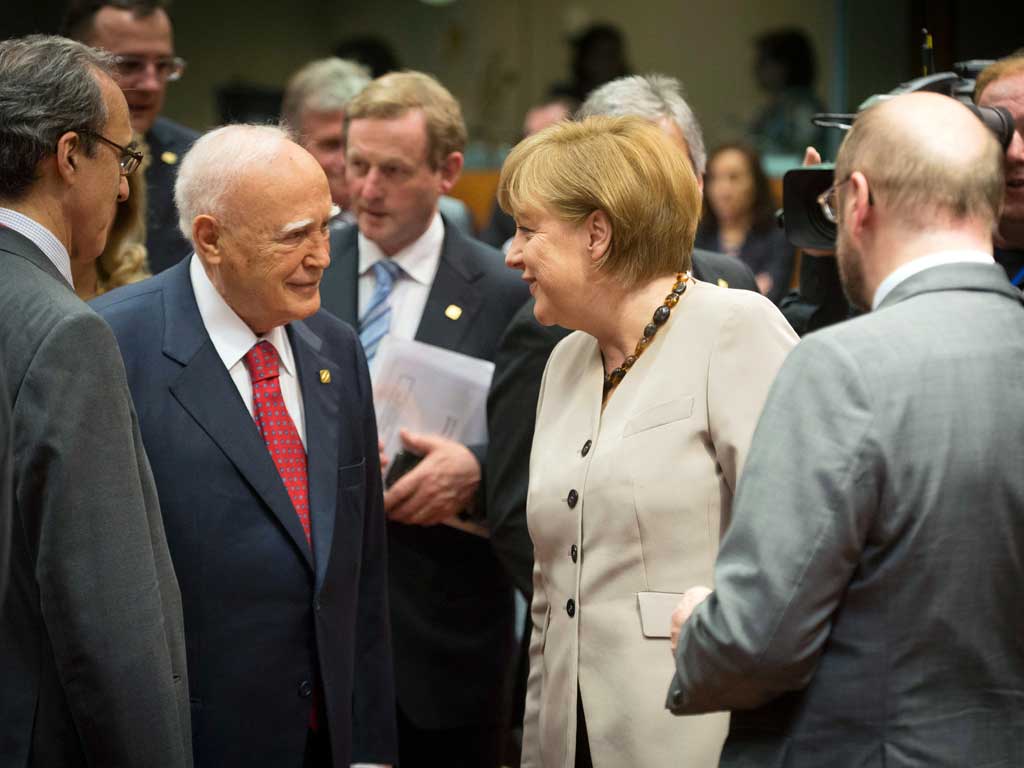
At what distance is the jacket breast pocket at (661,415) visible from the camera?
6.75ft

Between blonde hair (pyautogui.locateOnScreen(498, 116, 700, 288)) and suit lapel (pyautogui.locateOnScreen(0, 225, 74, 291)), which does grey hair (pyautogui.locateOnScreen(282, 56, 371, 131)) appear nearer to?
blonde hair (pyautogui.locateOnScreen(498, 116, 700, 288))

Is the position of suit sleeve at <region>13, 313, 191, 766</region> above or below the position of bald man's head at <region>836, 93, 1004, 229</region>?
below

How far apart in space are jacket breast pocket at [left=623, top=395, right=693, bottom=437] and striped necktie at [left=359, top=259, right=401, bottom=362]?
3.66ft

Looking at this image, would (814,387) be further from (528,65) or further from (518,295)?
(528,65)

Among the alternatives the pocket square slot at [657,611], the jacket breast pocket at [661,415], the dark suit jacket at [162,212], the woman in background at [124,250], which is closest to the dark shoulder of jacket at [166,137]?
the dark suit jacket at [162,212]

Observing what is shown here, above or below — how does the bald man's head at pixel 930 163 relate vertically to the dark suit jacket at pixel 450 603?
above

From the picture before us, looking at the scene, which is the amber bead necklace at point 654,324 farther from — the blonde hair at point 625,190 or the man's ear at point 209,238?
the man's ear at point 209,238

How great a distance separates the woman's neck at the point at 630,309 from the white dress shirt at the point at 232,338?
0.60m

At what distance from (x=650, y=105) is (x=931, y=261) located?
144 centimetres

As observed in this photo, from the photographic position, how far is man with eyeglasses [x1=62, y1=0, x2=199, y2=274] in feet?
11.7

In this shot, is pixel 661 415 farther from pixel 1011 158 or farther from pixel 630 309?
pixel 1011 158

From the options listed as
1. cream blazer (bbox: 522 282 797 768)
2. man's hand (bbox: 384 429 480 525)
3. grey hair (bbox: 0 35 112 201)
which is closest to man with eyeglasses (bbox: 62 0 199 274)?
man's hand (bbox: 384 429 480 525)

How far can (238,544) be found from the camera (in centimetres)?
227

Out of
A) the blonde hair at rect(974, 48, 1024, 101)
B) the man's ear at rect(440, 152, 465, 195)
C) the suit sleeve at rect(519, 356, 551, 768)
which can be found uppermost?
the blonde hair at rect(974, 48, 1024, 101)
